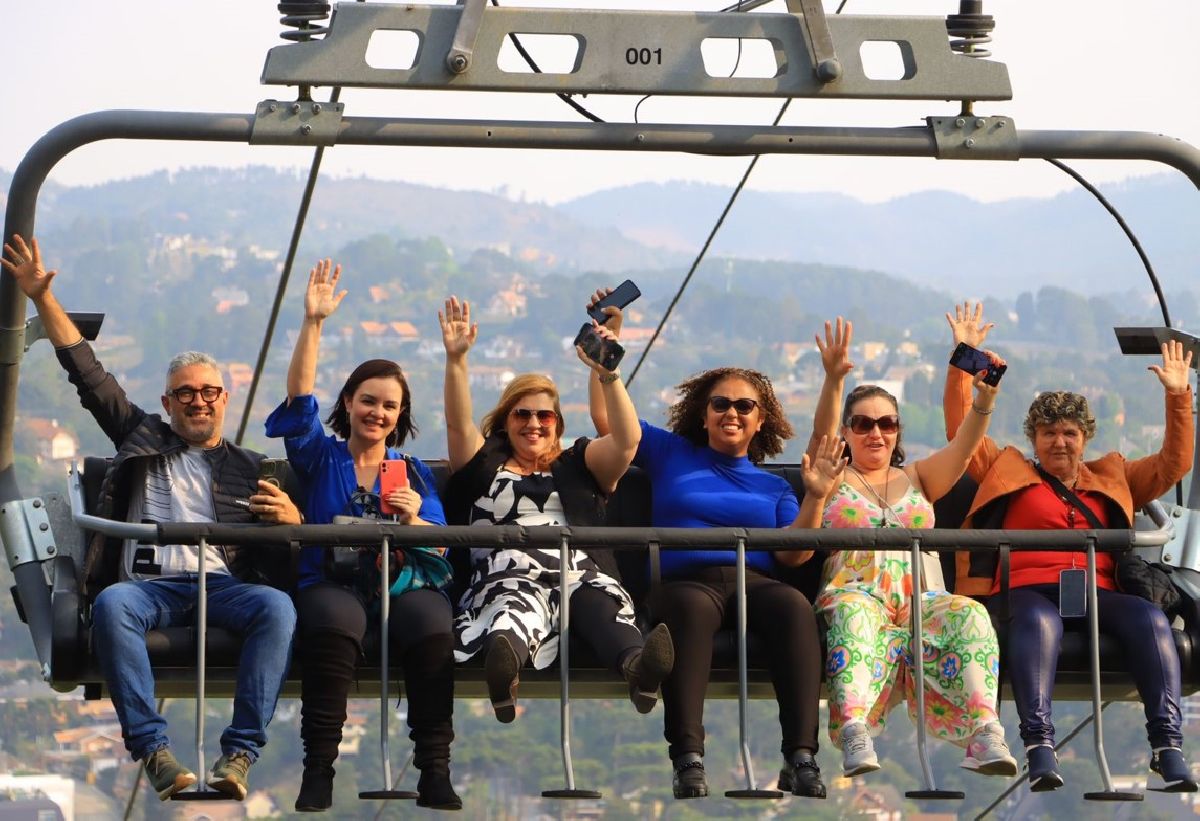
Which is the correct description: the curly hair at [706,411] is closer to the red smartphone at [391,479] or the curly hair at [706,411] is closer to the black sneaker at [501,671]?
the red smartphone at [391,479]

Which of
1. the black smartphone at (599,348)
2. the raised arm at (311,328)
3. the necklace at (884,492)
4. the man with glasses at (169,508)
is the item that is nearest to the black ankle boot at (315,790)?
the man with glasses at (169,508)

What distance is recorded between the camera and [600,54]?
6703mm

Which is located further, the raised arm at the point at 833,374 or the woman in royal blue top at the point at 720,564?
the raised arm at the point at 833,374

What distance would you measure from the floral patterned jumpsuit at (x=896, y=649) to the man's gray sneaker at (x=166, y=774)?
173 centimetres

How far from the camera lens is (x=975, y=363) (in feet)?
23.3

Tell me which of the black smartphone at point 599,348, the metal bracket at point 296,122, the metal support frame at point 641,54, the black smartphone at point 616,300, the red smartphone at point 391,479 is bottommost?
the red smartphone at point 391,479

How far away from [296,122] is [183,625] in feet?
4.73

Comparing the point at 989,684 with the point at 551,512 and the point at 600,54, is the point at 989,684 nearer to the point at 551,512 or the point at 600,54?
the point at 551,512

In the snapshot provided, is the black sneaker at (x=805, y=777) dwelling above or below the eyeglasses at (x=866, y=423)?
below

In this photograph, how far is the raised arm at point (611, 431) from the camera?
22.0 feet

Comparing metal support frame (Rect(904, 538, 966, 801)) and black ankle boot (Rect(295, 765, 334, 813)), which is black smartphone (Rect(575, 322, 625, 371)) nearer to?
metal support frame (Rect(904, 538, 966, 801))

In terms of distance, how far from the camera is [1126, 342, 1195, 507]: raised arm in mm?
7301

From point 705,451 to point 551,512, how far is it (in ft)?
1.76

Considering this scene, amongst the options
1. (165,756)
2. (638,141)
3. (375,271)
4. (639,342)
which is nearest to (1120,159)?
(638,141)
